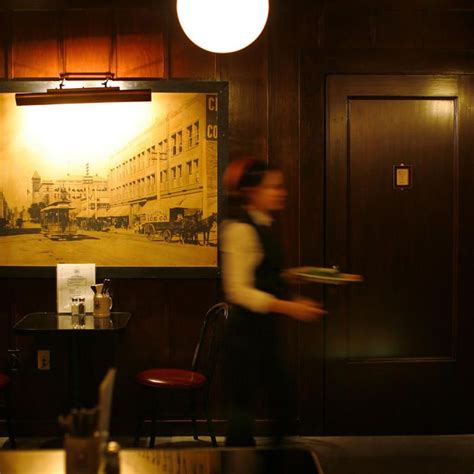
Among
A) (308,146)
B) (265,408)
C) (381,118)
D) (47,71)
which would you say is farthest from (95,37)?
(265,408)

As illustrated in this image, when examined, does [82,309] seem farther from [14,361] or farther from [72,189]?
[72,189]

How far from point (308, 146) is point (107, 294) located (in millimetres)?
1475

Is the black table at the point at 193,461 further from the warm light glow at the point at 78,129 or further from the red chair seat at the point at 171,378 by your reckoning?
the warm light glow at the point at 78,129

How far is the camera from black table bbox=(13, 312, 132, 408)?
12.3ft

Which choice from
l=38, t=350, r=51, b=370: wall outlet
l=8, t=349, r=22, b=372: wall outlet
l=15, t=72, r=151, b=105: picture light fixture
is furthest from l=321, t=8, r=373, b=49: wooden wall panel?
l=8, t=349, r=22, b=372: wall outlet

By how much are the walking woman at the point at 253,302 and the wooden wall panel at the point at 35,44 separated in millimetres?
1824

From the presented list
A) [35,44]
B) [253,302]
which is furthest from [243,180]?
[35,44]

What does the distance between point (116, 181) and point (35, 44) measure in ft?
3.09

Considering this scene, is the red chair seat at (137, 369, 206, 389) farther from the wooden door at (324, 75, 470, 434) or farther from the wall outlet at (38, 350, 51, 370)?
the wooden door at (324, 75, 470, 434)

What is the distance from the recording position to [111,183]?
14.3 ft

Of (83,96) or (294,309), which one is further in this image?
(83,96)

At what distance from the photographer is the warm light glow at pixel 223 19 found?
3.03m

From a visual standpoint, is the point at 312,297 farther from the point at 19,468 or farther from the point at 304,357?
the point at 19,468

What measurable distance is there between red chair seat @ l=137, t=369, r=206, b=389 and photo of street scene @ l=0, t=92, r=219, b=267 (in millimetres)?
645
